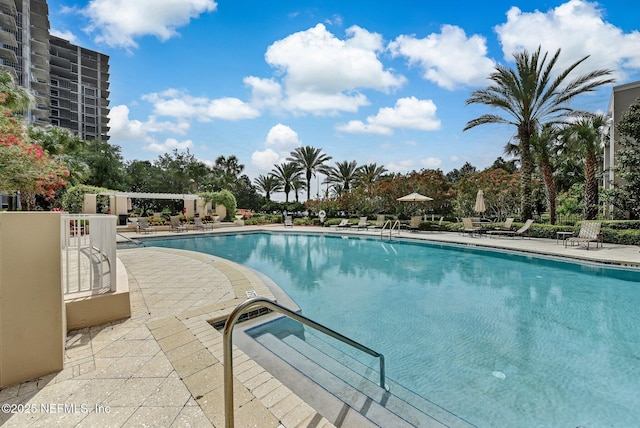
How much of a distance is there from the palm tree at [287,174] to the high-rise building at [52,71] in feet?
104

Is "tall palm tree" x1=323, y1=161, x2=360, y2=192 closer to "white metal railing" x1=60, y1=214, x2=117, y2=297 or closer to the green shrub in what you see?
the green shrub

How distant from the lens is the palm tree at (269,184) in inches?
1492

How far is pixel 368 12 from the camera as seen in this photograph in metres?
10.6

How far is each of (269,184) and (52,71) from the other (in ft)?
183

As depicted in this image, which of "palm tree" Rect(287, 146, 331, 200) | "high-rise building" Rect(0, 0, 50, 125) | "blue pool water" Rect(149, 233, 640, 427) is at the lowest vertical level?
"blue pool water" Rect(149, 233, 640, 427)

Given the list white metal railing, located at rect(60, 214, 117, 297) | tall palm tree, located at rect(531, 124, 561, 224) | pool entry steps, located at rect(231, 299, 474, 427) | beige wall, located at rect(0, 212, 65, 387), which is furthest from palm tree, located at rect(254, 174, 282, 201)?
beige wall, located at rect(0, 212, 65, 387)

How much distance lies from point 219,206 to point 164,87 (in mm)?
10625

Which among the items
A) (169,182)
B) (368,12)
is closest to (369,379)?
(368,12)

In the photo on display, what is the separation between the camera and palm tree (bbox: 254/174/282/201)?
37906 mm

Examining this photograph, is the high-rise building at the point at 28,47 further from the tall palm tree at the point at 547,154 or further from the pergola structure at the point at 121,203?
the tall palm tree at the point at 547,154

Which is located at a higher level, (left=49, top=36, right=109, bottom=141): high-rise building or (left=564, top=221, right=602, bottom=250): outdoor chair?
(left=49, top=36, right=109, bottom=141): high-rise building

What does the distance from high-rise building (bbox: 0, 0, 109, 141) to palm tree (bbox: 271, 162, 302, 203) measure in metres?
31.7

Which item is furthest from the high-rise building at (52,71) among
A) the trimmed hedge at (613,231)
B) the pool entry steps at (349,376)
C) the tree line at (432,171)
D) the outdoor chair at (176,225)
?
the trimmed hedge at (613,231)

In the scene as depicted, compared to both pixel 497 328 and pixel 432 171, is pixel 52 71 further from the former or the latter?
pixel 497 328
